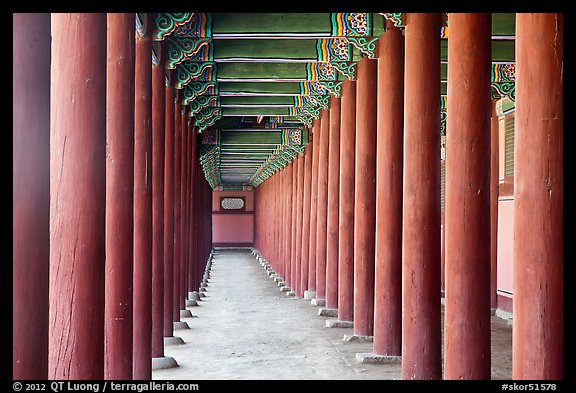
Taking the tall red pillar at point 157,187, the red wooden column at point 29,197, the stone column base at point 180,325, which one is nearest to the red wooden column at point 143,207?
the tall red pillar at point 157,187

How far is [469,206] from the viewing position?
237 inches

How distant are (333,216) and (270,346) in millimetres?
4666

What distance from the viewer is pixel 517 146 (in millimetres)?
5039

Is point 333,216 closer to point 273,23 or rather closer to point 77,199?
point 273,23

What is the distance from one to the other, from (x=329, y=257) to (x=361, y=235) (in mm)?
3853

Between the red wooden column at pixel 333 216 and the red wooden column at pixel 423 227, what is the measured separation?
6.85 meters

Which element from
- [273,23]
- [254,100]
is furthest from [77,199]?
[254,100]

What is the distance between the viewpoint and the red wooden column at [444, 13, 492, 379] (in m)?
6.02

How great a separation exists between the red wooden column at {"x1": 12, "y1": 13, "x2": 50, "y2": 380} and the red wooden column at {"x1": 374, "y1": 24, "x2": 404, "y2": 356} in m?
6.00

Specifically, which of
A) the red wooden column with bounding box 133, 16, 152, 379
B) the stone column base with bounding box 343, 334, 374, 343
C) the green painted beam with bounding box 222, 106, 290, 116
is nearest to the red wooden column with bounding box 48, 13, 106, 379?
the red wooden column with bounding box 133, 16, 152, 379

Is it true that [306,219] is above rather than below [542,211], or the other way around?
below

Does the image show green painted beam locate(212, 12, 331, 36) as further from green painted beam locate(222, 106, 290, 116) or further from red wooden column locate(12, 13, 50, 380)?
red wooden column locate(12, 13, 50, 380)
